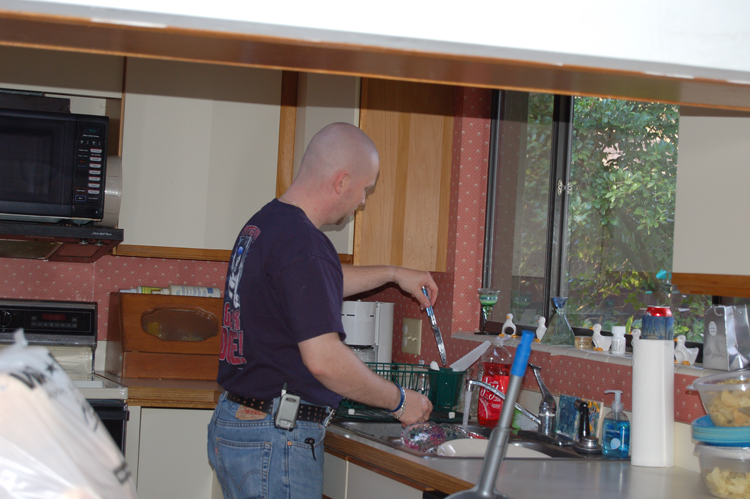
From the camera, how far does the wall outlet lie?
9.34ft

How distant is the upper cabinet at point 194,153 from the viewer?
2.83 m

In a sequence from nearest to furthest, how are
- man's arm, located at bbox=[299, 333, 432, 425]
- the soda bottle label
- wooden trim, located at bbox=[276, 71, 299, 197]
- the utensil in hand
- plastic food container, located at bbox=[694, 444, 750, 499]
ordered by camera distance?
plastic food container, located at bbox=[694, 444, 750, 499], man's arm, located at bbox=[299, 333, 432, 425], the soda bottle label, the utensil in hand, wooden trim, located at bbox=[276, 71, 299, 197]

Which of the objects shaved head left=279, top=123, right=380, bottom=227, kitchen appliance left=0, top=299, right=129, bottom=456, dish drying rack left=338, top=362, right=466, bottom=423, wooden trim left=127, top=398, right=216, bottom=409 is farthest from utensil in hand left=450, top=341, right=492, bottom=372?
kitchen appliance left=0, top=299, right=129, bottom=456

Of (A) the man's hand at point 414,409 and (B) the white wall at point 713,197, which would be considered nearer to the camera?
(B) the white wall at point 713,197

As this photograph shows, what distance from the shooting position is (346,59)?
1.69ft

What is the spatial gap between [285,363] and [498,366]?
870 millimetres

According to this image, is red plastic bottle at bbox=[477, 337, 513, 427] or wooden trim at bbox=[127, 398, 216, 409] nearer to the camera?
red plastic bottle at bbox=[477, 337, 513, 427]

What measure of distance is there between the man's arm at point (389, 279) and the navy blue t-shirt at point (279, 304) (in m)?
0.62

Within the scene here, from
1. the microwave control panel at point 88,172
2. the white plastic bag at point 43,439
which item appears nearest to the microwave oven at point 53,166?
the microwave control panel at point 88,172

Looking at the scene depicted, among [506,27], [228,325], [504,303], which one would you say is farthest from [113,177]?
[506,27]

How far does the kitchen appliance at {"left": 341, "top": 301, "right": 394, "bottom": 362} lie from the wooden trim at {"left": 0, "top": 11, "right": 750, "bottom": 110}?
88.1 inches

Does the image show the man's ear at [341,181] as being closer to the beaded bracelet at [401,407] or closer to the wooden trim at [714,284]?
the beaded bracelet at [401,407]

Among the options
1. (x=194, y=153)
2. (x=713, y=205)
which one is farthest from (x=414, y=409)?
(x=194, y=153)

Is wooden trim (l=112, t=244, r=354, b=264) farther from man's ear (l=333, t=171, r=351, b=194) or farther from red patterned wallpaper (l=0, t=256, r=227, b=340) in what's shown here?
man's ear (l=333, t=171, r=351, b=194)
